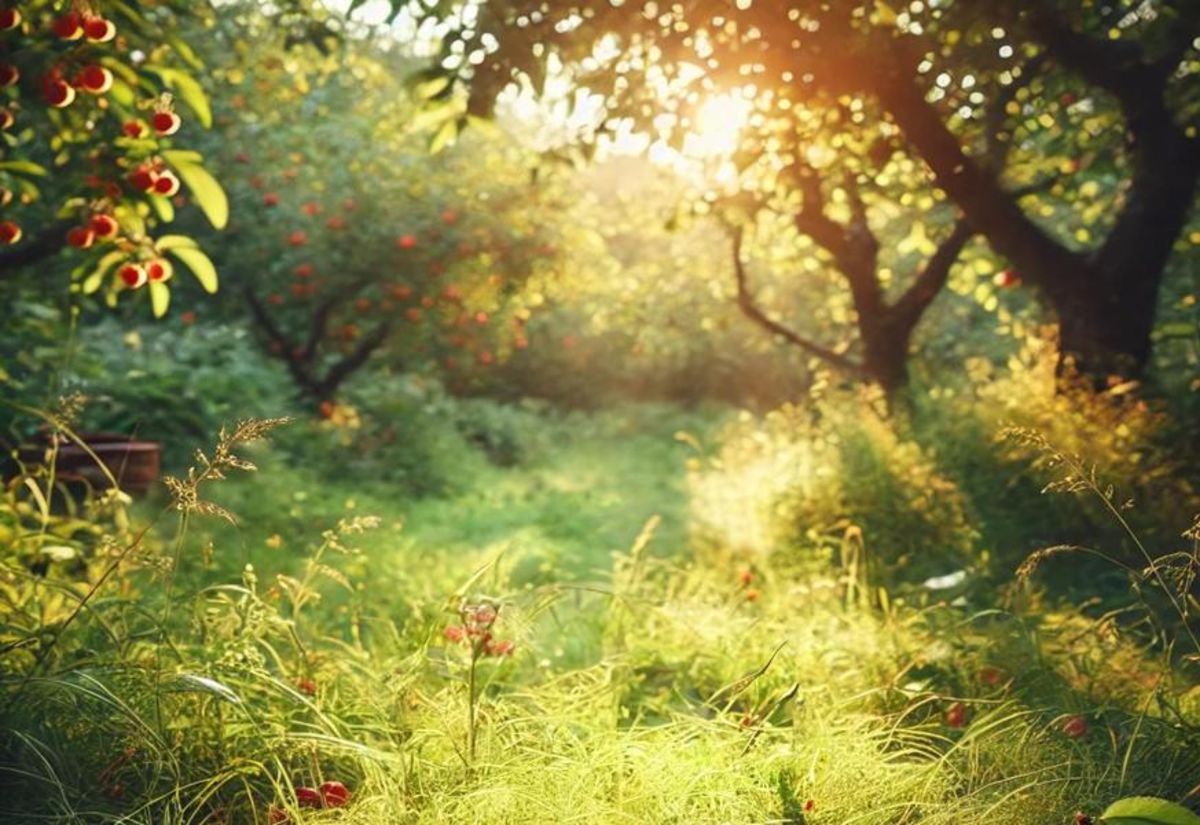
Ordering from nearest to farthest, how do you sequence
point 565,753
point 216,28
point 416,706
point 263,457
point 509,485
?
point 565,753 < point 416,706 < point 263,457 < point 216,28 < point 509,485

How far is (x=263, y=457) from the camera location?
329 inches

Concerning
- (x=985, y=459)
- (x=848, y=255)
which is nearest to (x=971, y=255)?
(x=848, y=255)

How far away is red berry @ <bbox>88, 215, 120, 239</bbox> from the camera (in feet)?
11.1

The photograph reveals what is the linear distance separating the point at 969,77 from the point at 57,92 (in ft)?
17.2

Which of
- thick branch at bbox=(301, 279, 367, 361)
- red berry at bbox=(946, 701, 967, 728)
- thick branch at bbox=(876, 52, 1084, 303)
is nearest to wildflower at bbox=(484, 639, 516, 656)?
red berry at bbox=(946, 701, 967, 728)

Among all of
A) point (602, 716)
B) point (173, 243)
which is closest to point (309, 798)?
point (602, 716)

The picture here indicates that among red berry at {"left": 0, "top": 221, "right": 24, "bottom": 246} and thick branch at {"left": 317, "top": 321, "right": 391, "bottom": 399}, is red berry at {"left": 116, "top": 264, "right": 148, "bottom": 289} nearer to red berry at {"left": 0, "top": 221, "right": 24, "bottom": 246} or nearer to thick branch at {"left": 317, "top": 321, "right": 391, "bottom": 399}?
red berry at {"left": 0, "top": 221, "right": 24, "bottom": 246}

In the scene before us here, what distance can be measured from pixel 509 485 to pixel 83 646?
7.64 m

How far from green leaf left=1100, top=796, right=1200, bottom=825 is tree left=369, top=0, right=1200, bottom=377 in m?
3.08

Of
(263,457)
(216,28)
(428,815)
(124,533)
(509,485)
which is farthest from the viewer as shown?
(509,485)

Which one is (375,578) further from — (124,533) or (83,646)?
(83,646)

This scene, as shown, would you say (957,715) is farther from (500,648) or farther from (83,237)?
(83,237)

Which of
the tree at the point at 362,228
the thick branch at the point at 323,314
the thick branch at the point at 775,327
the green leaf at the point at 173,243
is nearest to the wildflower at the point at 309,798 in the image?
the green leaf at the point at 173,243

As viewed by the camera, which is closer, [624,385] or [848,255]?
[848,255]
